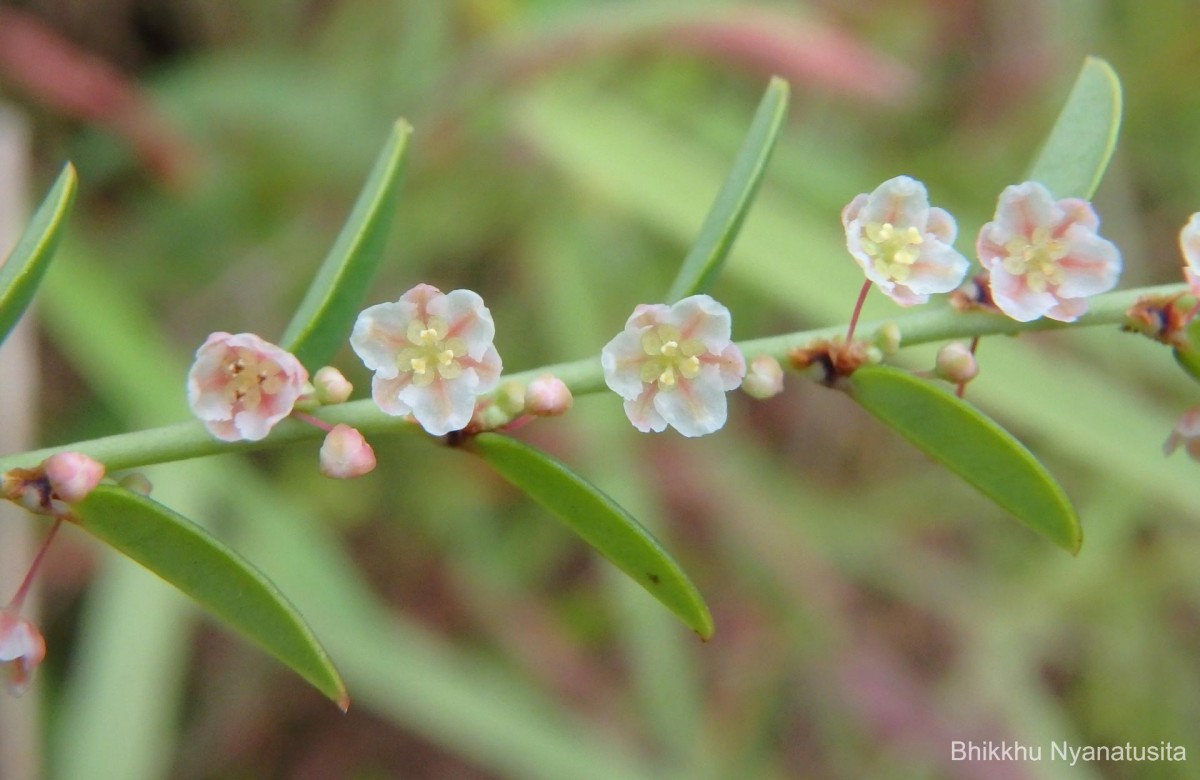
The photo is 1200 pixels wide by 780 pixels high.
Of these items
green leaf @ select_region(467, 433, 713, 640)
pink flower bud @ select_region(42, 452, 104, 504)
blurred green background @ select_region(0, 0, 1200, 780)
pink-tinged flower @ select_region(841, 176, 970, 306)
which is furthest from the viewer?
blurred green background @ select_region(0, 0, 1200, 780)

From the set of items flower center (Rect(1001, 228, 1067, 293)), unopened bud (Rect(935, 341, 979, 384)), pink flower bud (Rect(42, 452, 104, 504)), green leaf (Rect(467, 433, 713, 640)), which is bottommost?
pink flower bud (Rect(42, 452, 104, 504))

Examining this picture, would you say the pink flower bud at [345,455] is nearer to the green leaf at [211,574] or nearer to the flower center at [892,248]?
the green leaf at [211,574]

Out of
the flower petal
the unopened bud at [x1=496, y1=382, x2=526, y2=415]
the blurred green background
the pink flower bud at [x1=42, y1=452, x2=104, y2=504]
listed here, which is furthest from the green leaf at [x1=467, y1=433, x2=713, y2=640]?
the blurred green background

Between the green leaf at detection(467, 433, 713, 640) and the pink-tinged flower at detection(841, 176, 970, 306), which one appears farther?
the pink-tinged flower at detection(841, 176, 970, 306)

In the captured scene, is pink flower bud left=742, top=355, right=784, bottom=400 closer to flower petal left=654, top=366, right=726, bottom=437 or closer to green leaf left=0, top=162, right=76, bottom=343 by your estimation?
flower petal left=654, top=366, right=726, bottom=437

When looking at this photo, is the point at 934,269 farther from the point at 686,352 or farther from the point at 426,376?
the point at 426,376

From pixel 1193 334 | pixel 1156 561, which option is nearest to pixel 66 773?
pixel 1193 334

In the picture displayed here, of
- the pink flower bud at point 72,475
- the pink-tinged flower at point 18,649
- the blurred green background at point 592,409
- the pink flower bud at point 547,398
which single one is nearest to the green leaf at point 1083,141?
the pink flower bud at point 547,398
